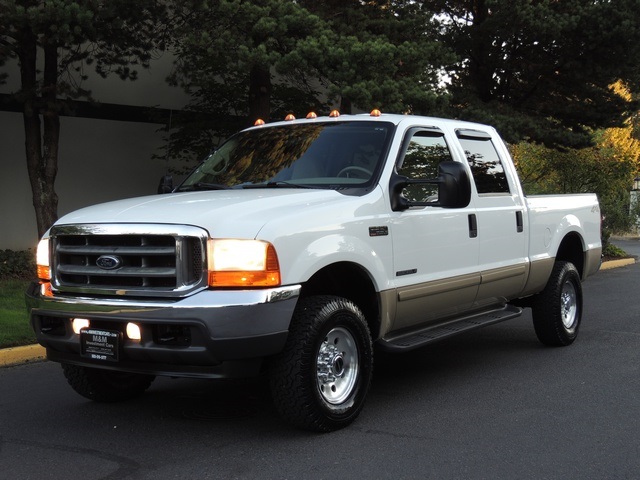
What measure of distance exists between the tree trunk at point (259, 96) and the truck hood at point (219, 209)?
9.30m

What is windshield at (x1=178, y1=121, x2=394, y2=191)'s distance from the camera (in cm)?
580


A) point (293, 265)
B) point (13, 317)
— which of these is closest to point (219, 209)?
point (293, 265)

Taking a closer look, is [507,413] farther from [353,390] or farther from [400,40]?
[400,40]

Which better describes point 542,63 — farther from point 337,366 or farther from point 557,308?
point 337,366

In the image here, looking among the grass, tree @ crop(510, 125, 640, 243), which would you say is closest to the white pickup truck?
the grass

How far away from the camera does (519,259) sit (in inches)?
281

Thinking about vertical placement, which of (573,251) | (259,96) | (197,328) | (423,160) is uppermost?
(259,96)

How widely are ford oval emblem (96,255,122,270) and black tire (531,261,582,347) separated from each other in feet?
15.0

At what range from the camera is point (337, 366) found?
16.9 ft

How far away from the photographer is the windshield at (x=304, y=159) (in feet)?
19.0

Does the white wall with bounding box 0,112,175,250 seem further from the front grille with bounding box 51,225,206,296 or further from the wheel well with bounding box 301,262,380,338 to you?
the wheel well with bounding box 301,262,380,338

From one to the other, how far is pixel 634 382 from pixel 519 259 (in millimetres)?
1409

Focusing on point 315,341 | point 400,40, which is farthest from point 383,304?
point 400,40

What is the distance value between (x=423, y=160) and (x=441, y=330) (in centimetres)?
133
